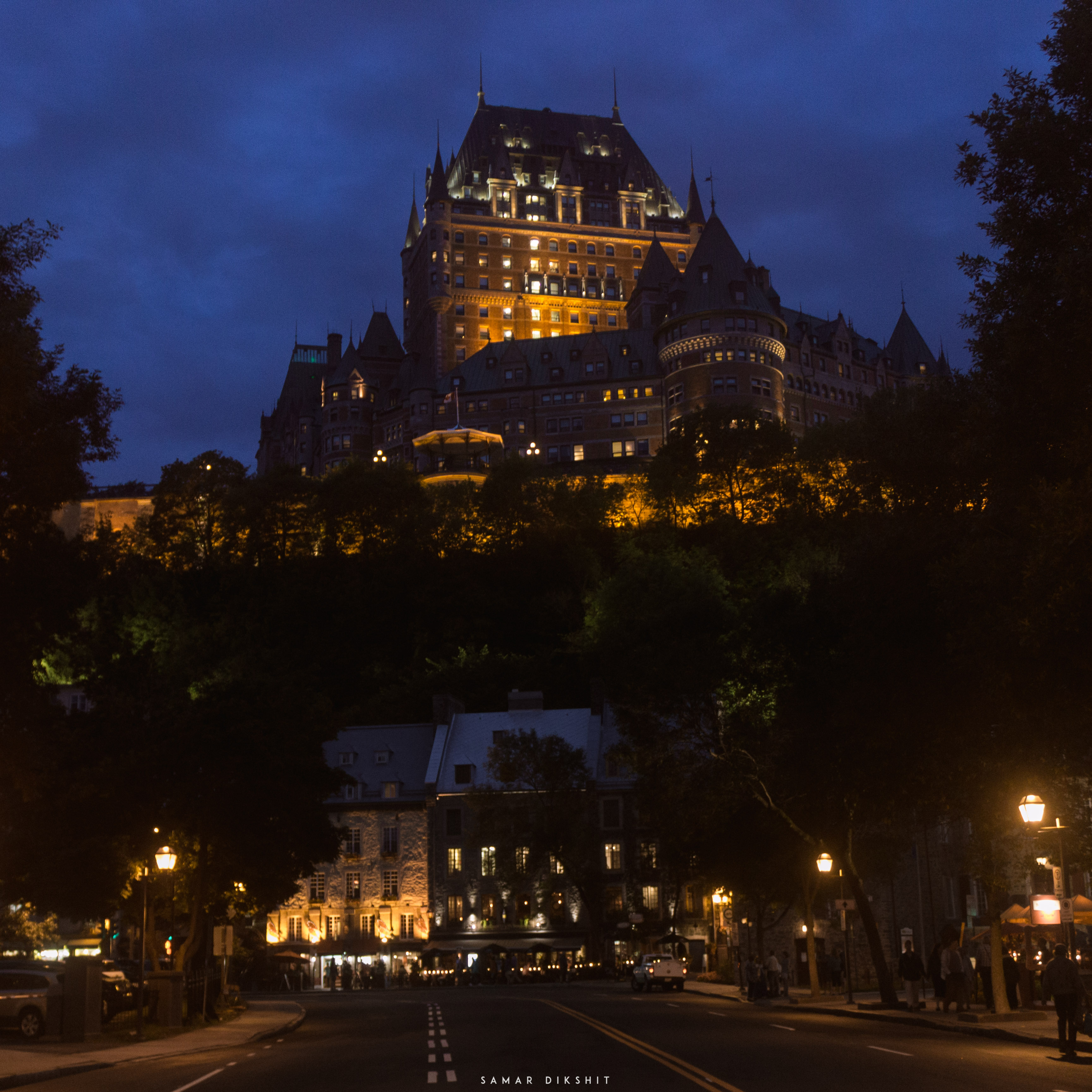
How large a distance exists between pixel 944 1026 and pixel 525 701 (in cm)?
5740

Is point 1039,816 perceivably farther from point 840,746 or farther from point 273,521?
point 273,521

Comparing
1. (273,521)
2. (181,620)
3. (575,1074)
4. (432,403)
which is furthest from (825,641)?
(432,403)

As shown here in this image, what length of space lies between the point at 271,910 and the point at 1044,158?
118ft

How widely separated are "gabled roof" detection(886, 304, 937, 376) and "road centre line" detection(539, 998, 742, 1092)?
161170 mm

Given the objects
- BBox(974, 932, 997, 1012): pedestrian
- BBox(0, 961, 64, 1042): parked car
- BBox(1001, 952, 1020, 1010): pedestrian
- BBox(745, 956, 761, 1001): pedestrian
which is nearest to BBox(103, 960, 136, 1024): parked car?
BBox(0, 961, 64, 1042): parked car

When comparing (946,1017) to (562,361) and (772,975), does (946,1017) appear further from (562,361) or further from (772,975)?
(562,361)

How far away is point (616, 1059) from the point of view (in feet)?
71.5

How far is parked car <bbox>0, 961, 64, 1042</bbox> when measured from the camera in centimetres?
3328

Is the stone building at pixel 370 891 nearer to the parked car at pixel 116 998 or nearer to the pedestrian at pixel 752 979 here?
the pedestrian at pixel 752 979

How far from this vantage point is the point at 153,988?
126 feet

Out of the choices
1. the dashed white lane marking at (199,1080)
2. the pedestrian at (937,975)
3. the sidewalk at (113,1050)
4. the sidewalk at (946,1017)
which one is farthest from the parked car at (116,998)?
the pedestrian at (937,975)

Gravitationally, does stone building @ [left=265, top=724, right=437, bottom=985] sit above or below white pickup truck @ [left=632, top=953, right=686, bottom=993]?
above

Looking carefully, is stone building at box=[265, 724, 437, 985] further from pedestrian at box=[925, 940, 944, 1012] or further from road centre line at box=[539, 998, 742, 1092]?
road centre line at box=[539, 998, 742, 1092]

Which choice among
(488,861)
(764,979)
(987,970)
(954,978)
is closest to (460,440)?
(488,861)
